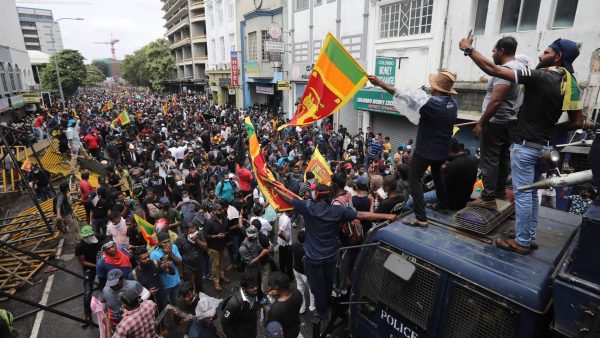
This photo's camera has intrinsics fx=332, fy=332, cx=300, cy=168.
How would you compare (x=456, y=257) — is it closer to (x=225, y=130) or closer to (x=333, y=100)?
(x=333, y=100)

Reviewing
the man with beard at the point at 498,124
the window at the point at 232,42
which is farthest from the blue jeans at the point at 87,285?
the window at the point at 232,42

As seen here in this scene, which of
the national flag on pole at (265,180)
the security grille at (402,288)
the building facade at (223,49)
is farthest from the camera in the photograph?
the building facade at (223,49)

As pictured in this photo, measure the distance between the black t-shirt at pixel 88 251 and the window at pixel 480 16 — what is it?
13.3 meters

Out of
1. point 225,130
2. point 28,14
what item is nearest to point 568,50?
point 225,130

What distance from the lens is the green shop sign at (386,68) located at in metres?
15.2

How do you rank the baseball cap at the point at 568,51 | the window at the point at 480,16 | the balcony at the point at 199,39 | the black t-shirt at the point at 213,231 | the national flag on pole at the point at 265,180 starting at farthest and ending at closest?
1. the balcony at the point at 199,39
2. the window at the point at 480,16
3. the black t-shirt at the point at 213,231
4. the national flag on pole at the point at 265,180
5. the baseball cap at the point at 568,51

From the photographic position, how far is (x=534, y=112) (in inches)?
112

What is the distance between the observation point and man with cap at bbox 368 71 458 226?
3.22 m

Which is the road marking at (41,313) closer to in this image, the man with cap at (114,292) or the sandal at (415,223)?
the man with cap at (114,292)

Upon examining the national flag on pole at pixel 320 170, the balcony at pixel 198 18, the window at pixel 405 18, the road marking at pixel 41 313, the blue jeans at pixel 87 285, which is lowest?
the road marking at pixel 41 313

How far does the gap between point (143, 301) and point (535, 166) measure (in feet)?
14.7

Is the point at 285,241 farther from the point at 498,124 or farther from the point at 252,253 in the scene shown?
the point at 498,124

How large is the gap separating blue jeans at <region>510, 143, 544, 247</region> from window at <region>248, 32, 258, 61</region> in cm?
2911

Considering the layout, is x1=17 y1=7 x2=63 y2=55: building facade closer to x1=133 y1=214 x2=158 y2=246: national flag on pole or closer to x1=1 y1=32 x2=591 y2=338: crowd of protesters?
x1=1 y1=32 x2=591 y2=338: crowd of protesters
